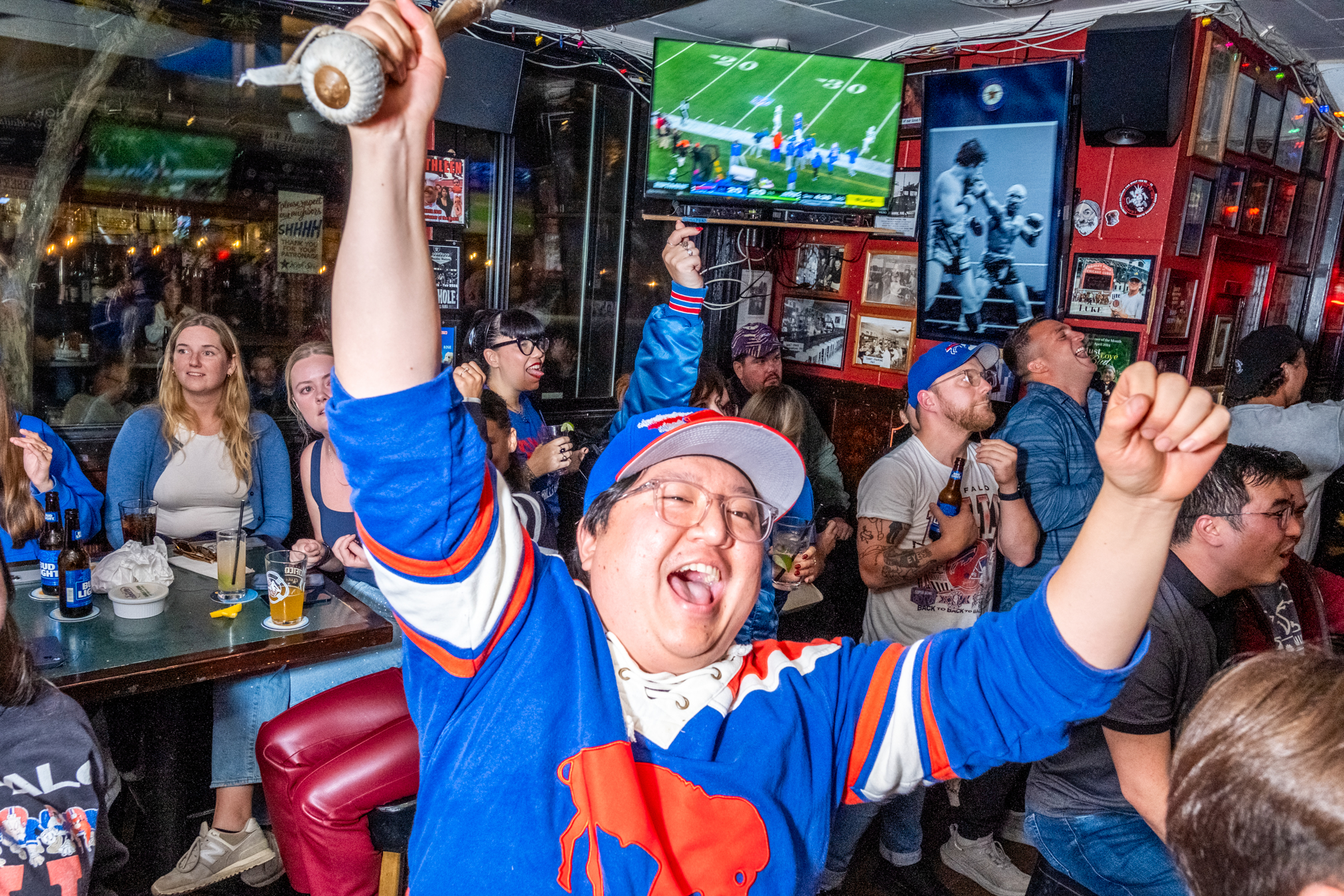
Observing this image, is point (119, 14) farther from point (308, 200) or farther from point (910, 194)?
point (910, 194)

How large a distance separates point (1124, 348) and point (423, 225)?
4323 mm

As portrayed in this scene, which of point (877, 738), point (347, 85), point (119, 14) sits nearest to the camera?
point (347, 85)

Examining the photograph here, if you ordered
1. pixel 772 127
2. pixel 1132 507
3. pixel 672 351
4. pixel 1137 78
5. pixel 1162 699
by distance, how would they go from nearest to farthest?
pixel 1132 507 → pixel 1162 699 → pixel 672 351 → pixel 1137 78 → pixel 772 127

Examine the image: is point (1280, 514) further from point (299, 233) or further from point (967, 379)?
point (299, 233)

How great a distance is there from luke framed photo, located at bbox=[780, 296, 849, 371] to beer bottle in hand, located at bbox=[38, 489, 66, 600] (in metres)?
4.28

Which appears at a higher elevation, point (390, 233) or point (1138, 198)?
point (1138, 198)

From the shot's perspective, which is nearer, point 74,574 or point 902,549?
point 74,574

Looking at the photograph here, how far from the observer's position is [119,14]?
12.2 feet

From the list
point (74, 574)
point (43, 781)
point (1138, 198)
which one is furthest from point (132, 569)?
point (1138, 198)

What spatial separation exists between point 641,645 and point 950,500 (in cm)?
191

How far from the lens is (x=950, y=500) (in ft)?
9.25

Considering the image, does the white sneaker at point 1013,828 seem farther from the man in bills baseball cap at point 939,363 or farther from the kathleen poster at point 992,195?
the kathleen poster at point 992,195

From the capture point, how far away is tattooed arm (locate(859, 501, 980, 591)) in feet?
8.87

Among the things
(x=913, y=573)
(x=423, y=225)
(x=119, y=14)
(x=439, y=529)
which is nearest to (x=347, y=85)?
(x=423, y=225)
